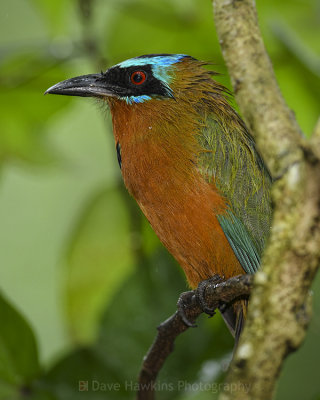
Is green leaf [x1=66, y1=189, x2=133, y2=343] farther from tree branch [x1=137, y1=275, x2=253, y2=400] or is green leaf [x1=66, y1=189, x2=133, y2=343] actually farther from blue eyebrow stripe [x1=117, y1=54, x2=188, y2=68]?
tree branch [x1=137, y1=275, x2=253, y2=400]

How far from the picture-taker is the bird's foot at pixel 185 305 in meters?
2.24

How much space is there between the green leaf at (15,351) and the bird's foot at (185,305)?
627 mm

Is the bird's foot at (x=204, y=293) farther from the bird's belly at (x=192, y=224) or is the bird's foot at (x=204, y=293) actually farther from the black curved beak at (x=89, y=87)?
the black curved beak at (x=89, y=87)

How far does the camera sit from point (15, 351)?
2.55m

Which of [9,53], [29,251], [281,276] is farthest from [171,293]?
[29,251]

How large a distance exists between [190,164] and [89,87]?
1.88 ft

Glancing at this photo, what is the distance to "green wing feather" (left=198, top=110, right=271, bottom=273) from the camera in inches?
96.3

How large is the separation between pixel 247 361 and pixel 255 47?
749mm

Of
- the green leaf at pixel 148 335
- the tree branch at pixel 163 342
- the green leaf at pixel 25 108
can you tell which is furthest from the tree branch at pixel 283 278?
the green leaf at pixel 25 108

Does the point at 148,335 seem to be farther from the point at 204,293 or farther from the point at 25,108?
the point at 25,108

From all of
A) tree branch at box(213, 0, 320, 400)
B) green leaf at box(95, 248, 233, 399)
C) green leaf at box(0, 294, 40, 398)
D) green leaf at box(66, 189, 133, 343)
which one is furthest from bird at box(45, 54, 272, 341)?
tree branch at box(213, 0, 320, 400)

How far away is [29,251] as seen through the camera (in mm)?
5473

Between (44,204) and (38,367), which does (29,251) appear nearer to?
(44,204)

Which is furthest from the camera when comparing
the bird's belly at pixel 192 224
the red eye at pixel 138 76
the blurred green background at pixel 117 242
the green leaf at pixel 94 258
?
the green leaf at pixel 94 258
